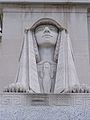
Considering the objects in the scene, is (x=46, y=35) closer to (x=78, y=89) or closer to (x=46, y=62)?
(x=46, y=62)

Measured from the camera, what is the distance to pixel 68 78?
8.56 metres

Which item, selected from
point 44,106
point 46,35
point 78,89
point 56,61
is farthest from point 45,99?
point 46,35

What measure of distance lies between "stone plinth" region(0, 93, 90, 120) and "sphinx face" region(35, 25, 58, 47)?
203 cm

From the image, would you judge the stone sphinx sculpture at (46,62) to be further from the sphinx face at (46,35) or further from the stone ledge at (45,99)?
the stone ledge at (45,99)

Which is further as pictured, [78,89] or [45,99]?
[78,89]

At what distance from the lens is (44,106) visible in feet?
24.0

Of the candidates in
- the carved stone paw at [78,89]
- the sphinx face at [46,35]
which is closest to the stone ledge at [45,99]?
the carved stone paw at [78,89]

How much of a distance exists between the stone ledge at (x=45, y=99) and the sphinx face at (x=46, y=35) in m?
2.03

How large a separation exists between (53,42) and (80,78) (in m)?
1.47

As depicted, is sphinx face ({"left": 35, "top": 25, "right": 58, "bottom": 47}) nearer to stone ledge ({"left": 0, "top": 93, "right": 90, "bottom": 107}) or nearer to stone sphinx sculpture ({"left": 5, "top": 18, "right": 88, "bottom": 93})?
stone sphinx sculpture ({"left": 5, "top": 18, "right": 88, "bottom": 93})

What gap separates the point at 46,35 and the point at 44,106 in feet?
8.32

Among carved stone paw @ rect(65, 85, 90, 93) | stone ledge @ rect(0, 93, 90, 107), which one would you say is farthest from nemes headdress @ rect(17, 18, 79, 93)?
stone ledge @ rect(0, 93, 90, 107)

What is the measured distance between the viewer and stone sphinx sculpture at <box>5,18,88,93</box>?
8.43 metres

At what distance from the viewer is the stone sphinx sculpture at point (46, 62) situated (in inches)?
332
